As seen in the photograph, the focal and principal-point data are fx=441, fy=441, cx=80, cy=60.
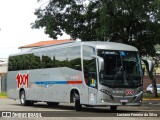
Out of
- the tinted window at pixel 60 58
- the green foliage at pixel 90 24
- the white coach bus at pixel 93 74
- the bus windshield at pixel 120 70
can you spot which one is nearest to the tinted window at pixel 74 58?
the white coach bus at pixel 93 74

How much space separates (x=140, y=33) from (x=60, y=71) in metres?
9.83

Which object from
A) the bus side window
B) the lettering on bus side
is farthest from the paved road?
the lettering on bus side

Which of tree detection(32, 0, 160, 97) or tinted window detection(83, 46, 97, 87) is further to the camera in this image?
tree detection(32, 0, 160, 97)

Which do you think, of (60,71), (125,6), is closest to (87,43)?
(60,71)

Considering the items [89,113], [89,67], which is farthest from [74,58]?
[89,113]

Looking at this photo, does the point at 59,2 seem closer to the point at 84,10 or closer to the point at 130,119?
the point at 84,10

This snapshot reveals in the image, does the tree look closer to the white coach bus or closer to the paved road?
the white coach bus

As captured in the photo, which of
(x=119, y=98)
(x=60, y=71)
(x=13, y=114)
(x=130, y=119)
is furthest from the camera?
(x=60, y=71)

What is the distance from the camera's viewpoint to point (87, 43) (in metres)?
22.0

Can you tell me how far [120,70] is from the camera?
69.4 feet

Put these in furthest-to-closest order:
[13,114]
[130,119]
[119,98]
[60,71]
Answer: [60,71] → [119,98] → [130,119] → [13,114]

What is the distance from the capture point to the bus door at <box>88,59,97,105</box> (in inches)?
832

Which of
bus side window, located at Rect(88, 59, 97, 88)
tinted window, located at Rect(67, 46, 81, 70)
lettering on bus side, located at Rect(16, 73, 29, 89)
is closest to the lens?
bus side window, located at Rect(88, 59, 97, 88)

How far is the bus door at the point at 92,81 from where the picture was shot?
69.3 feet
